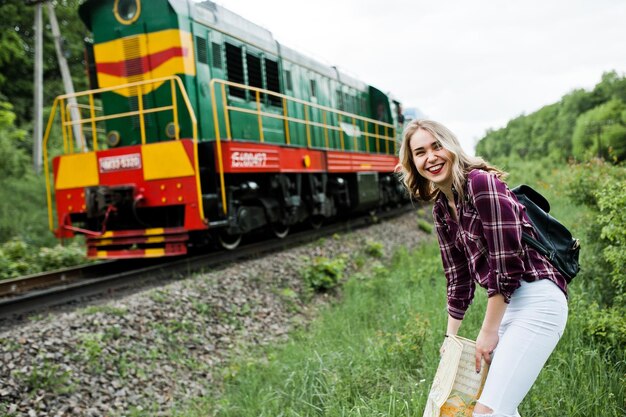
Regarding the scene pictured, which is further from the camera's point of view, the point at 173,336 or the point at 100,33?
the point at 100,33

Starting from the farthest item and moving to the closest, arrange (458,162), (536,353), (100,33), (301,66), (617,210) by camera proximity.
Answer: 1. (301,66)
2. (100,33)
3. (617,210)
4. (458,162)
5. (536,353)

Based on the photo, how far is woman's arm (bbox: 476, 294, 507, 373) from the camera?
1884mm

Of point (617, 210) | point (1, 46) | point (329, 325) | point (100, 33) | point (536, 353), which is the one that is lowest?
point (329, 325)

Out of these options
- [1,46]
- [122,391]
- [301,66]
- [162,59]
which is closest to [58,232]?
[162,59]

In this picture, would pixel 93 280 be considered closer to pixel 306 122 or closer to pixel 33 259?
pixel 33 259

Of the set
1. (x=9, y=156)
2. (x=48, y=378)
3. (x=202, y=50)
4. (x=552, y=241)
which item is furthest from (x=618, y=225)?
(x=9, y=156)

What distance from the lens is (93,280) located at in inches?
240

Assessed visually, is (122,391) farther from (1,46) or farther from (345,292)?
(1,46)

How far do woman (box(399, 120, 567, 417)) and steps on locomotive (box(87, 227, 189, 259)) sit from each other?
4706mm

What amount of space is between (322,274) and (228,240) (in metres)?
1.68

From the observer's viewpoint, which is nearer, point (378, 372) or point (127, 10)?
point (378, 372)

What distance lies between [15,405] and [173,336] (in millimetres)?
1511

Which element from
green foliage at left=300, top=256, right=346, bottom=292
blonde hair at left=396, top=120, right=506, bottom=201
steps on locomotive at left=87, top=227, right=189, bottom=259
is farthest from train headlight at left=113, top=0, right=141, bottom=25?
blonde hair at left=396, top=120, right=506, bottom=201

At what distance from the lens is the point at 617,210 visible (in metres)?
3.19
